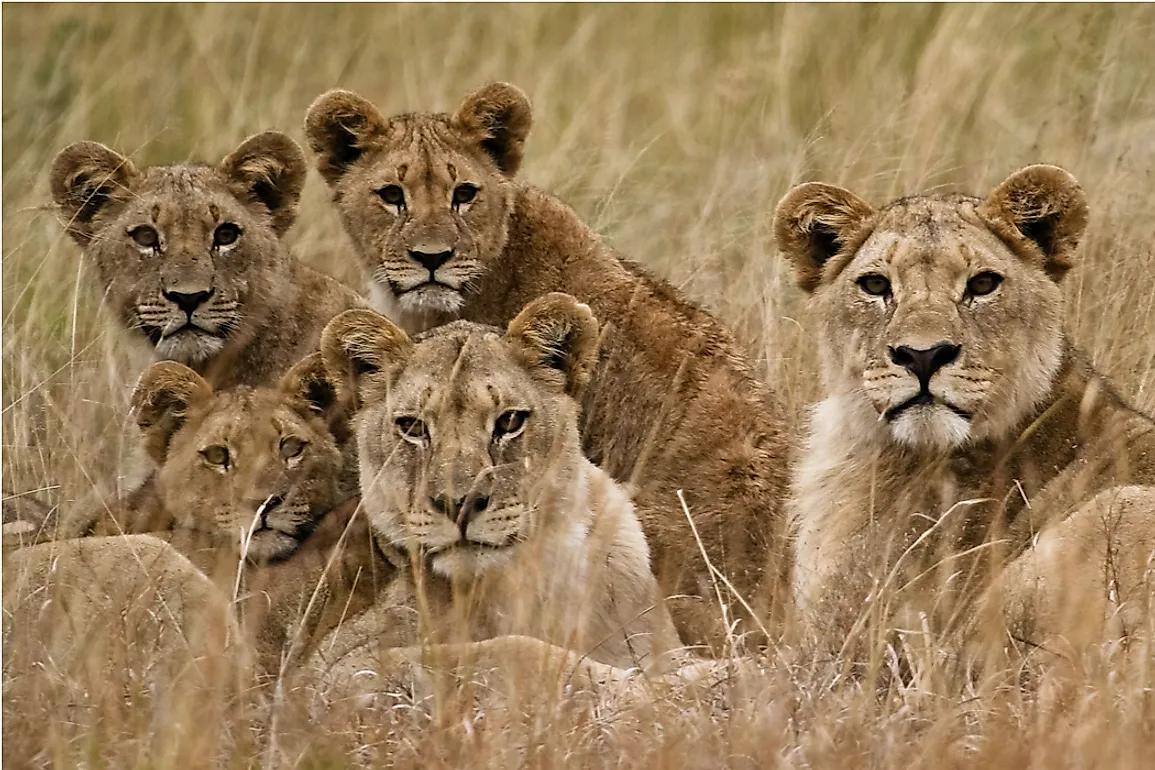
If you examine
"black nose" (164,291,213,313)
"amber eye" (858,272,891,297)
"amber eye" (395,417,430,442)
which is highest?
"amber eye" (858,272,891,297)

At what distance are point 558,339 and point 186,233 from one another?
67.8 inches

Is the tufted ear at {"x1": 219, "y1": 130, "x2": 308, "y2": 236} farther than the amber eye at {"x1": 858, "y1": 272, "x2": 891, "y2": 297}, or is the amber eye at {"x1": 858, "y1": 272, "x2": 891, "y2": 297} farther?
the tufted ear at {"x1": 219, "y1": 130, "x2": 308, "y2": 236}

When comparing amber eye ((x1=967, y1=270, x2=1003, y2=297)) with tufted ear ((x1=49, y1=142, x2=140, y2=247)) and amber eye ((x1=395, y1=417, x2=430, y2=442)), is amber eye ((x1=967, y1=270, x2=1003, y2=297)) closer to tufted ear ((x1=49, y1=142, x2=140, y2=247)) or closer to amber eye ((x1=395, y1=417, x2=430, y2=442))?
amber eye ((x1=395, y1=417, x2=430, y2=442))

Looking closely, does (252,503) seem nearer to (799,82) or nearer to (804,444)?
(804,444)

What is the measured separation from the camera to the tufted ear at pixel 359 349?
7125 millimetres

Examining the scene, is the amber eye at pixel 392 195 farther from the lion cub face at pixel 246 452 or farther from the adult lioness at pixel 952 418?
the adult lioness at pixel 952 418

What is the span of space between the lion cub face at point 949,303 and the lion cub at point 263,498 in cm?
167

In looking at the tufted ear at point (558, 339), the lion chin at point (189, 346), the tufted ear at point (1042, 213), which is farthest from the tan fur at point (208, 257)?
the tufted ear at point (1042, 213)

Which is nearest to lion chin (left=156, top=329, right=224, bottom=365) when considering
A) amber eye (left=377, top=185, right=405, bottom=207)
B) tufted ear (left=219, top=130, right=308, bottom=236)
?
tufted ear (left=219, top=130, right=308, bottom=236)

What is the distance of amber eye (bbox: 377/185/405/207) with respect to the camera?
8.62 metres

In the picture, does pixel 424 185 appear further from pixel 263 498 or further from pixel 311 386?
pixel 263 498

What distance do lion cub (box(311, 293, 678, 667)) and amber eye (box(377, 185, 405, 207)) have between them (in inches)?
52.9

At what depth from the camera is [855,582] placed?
6.58 m

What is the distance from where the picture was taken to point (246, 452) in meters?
7.27
